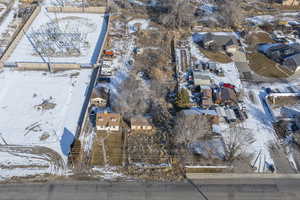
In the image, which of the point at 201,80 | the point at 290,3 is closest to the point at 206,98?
the point at 201,80

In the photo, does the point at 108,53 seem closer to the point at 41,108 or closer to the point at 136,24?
the point at 136,24

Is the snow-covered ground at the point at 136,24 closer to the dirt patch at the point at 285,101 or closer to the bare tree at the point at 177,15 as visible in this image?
the bare tree at the point at 177,15

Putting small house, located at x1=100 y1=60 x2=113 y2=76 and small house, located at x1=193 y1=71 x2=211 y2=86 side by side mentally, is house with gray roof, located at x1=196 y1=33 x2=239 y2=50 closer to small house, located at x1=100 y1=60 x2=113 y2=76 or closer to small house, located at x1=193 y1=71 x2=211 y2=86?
small house, located at x1=193 y1=71 x2=211 y2=86

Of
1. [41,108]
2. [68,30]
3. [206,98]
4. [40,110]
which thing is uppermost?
[68,30]

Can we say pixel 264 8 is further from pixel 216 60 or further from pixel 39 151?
pixel 39 151

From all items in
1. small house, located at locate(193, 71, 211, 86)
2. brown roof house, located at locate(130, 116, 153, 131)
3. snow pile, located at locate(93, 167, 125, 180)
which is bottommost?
snow pile, located at locate(93, 167, 125, 180)

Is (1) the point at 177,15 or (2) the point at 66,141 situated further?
(1) the point at 177,15

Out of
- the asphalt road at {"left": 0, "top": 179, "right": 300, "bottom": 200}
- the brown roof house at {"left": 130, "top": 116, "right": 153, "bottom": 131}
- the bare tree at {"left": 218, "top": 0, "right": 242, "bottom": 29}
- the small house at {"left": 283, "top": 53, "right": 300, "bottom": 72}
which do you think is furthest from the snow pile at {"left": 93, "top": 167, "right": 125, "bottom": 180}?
the bare tree at {"left": 218, "top": 0, "right": 242, "bottom": 29}

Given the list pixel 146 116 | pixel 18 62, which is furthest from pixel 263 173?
pixel 18 62
